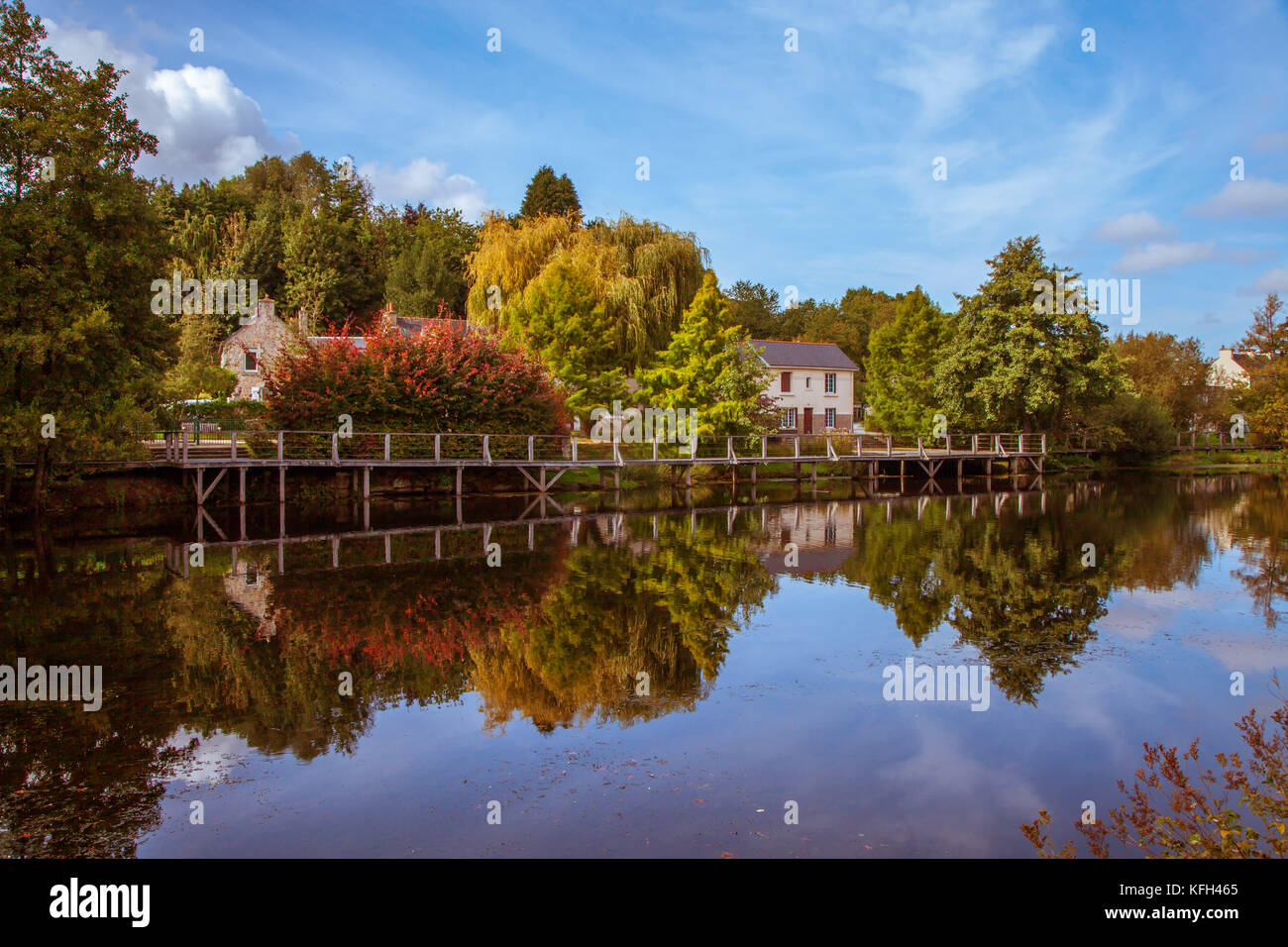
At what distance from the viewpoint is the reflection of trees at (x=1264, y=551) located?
1327 cm

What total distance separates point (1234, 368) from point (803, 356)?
4326cm

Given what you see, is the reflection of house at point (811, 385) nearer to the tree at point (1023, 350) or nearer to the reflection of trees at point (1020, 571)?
the tree at point (1023, 350)

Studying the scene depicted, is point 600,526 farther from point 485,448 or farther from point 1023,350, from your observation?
point 1023,350

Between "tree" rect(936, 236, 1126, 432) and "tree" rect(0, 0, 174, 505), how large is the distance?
106ft

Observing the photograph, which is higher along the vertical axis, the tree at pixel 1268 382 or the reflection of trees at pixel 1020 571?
the tree at pixel 1268 382

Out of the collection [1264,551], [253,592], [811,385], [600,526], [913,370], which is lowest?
[253,592]

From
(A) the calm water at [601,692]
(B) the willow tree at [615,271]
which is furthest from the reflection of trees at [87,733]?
(B) the willow tree at [615,271]

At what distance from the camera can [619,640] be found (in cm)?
1076

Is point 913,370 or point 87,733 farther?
point 913,370

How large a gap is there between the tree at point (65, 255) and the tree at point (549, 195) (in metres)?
36.8

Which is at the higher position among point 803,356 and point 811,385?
point 803,356

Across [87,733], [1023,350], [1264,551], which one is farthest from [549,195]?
[87,733]
